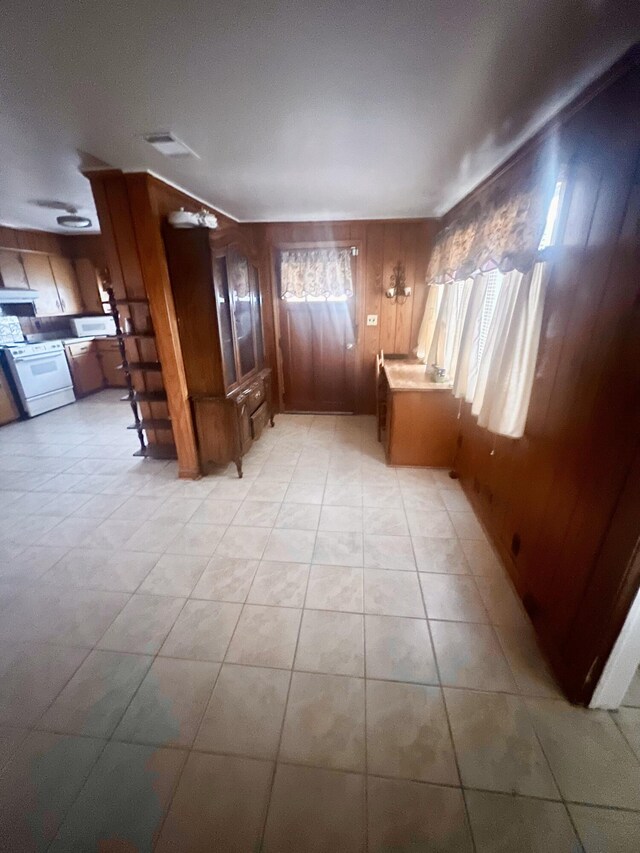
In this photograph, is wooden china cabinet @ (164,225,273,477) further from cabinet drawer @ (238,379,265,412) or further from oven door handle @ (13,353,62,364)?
oven door handle @ (13,353,62,364)

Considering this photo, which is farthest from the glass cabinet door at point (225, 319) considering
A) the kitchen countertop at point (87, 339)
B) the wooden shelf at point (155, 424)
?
the kitchen countertop at point (87, 339)

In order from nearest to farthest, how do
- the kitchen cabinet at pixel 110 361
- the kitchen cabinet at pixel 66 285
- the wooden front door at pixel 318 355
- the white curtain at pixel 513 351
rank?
the white curtain at pixel 513 351, the wooden front door at pixel 318 355, the kitchen cabinet at pixel 66 285, the kitchen cabinet at pixel 110 361

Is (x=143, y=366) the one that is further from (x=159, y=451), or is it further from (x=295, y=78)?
(x=295, y=78)

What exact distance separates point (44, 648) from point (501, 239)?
A: 3.04 metres

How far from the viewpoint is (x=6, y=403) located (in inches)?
171

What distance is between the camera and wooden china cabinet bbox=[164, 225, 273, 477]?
2.49 m

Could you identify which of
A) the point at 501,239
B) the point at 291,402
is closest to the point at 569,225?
the point at 501,239

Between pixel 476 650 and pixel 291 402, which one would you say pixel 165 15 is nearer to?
pixel 476 650

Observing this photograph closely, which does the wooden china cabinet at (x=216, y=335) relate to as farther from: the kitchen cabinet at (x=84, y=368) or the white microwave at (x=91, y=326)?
the kitchen cabinet at (x=84, y=368)

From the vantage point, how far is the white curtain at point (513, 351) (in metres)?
1.64

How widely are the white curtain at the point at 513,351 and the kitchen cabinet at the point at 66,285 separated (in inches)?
243

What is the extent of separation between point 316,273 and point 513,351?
9.16 ft

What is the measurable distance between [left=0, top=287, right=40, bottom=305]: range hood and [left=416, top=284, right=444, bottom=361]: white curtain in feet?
17.4

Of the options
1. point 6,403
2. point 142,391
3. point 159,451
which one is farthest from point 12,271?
point 159,451
